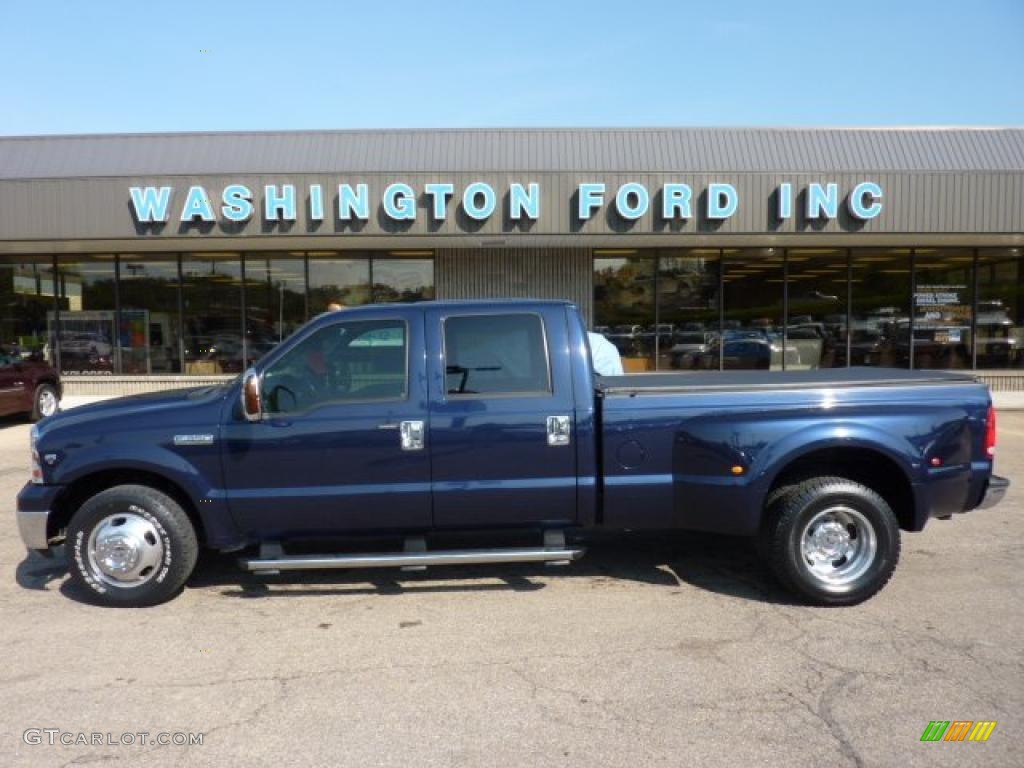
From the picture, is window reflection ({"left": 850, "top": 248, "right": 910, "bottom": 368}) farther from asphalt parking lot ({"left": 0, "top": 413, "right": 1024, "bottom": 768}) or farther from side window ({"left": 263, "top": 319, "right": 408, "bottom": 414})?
side window ({"left": 263, "top": 319, "right": 408, "bottom": 414})

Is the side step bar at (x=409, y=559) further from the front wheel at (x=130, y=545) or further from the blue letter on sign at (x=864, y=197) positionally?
the blue letter on sign at (x=864, y=197)

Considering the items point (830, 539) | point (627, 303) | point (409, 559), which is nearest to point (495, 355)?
point (409, 559)

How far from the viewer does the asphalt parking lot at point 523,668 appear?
3.17 metres

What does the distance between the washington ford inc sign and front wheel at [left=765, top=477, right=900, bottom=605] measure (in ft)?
32.3

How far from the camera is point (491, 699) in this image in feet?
11.7

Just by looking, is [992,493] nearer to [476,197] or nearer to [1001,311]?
[476,197]

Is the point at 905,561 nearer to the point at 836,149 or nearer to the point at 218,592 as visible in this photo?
the point at 218,592


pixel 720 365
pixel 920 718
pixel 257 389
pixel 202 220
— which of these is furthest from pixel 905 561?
pixel 202 220

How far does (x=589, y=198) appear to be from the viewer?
45.2 feet

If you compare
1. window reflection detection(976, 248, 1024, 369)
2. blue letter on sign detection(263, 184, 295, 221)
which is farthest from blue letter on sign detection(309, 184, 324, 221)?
window reflection detection(976, 248, 1024, 369)

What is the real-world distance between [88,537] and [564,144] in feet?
44.8

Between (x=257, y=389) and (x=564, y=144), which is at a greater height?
(x=564, y=144)

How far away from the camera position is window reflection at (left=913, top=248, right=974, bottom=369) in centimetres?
1655

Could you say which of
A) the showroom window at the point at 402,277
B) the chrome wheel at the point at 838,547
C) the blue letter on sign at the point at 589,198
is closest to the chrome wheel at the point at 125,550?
the chrome wheel at the point at 838,547
